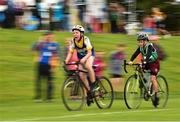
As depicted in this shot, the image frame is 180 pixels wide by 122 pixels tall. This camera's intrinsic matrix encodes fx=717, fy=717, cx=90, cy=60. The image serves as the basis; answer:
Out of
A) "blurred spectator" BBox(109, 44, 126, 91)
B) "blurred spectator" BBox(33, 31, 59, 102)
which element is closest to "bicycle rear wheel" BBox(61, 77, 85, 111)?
"blurred spectator" BBox(33, 31, 59, 102)

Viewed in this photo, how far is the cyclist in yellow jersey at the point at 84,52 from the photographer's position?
55.3 feet

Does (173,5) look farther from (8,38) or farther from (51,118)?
(51,118)

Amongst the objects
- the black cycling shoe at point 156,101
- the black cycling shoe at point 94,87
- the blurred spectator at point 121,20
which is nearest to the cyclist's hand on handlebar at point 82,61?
the black cycling shoe at point 94,87

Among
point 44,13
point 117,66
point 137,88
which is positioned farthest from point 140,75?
point 44,13

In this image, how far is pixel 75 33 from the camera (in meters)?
16.8

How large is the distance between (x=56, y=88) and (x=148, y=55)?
680cm

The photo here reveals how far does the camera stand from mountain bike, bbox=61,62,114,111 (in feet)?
54.6

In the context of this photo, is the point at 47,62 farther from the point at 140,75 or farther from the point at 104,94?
the point at 140,75

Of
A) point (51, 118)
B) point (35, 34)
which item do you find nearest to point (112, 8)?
point (35, 34)

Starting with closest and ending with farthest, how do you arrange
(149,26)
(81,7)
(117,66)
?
1. (117,66)
2. (81,7)
3. (149,26)

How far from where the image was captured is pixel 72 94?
659 inches

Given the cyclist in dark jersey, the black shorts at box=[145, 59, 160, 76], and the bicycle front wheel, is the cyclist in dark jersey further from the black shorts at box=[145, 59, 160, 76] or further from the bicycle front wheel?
the bicycle front wheel

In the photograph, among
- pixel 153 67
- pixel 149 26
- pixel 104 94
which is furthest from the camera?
pixel 149 26

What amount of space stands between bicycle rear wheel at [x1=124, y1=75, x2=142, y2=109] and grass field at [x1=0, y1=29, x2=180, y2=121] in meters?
0.20
